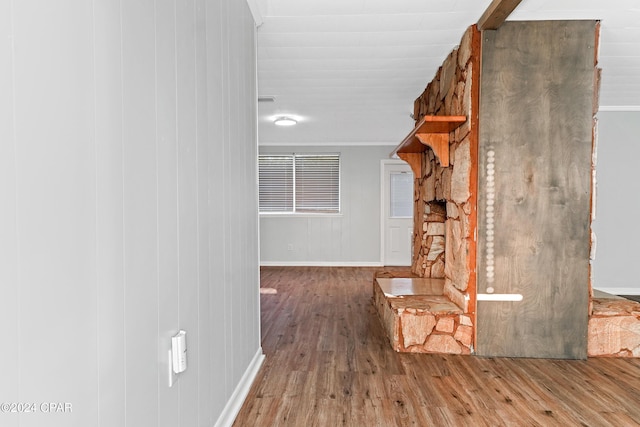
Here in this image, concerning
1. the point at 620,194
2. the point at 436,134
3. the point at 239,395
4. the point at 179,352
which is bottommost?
the point at 239,395

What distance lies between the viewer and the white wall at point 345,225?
6.64 metres

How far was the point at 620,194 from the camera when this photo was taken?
175 inches

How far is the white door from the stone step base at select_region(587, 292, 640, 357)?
13.5 ft

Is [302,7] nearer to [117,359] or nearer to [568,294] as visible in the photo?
[117,359]

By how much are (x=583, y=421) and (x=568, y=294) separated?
2.88ft

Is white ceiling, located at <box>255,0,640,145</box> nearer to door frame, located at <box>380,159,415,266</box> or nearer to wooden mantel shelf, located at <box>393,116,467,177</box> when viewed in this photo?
wooden mantel shelf, located at <box>393,116,467,177</box>

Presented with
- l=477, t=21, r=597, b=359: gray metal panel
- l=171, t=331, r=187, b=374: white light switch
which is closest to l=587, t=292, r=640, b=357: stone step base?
l=477, t=21, r=597, b=359: gray metal panel

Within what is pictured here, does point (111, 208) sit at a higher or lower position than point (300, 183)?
lower

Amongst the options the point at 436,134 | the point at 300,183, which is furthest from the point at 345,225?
the point at 436,134

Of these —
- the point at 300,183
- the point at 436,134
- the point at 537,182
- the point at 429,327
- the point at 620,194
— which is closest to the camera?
the point at 537,182

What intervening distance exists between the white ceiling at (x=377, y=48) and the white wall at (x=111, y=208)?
974mm

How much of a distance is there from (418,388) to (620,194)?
398 centimetres

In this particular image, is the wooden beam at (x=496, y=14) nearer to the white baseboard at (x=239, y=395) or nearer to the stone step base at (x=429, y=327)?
the stone step base at (x=429, y=327)

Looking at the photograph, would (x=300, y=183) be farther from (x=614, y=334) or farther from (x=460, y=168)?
(x=614, y=334)
